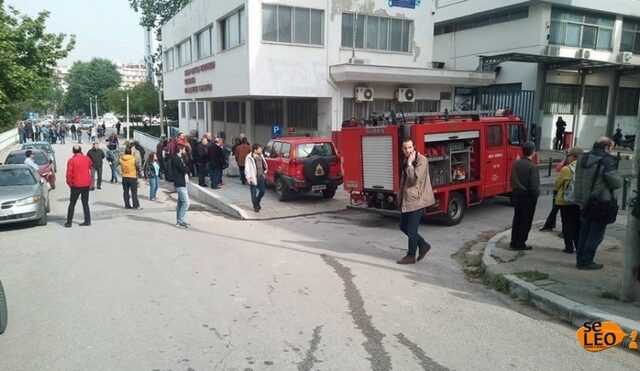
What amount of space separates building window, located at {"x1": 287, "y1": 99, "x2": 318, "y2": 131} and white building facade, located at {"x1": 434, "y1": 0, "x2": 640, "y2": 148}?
849cm

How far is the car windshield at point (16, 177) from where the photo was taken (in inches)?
446

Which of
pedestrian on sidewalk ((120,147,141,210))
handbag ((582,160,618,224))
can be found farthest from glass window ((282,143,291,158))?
handbag ((582,160,618,224))

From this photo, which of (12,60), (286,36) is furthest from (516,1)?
(12,60)

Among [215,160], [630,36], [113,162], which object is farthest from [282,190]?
[630,36]

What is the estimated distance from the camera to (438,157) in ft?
33.8

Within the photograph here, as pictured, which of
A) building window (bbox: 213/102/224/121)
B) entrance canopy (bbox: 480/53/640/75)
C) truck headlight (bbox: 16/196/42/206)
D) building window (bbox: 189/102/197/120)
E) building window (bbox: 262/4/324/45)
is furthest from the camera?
building window (bbox: 189/102/197/120)

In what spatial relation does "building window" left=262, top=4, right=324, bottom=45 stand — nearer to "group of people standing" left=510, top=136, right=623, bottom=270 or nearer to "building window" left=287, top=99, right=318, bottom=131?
"building window" left=287, top=99, right=318, bottom=131

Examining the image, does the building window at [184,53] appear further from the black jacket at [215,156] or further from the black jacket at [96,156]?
the black jacket at [215,156]

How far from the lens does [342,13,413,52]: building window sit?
19.0 m

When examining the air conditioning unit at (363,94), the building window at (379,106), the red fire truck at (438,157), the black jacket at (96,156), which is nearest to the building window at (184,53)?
the black jacket at (96,156)

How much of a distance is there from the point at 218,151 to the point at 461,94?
1534 cm

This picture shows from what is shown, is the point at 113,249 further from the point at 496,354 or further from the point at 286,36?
the point at 286,36

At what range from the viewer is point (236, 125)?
2822cm

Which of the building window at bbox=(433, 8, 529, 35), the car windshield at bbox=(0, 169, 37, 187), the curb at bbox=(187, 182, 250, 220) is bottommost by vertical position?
the curb at bbox=(187, 182, 250, 220)
